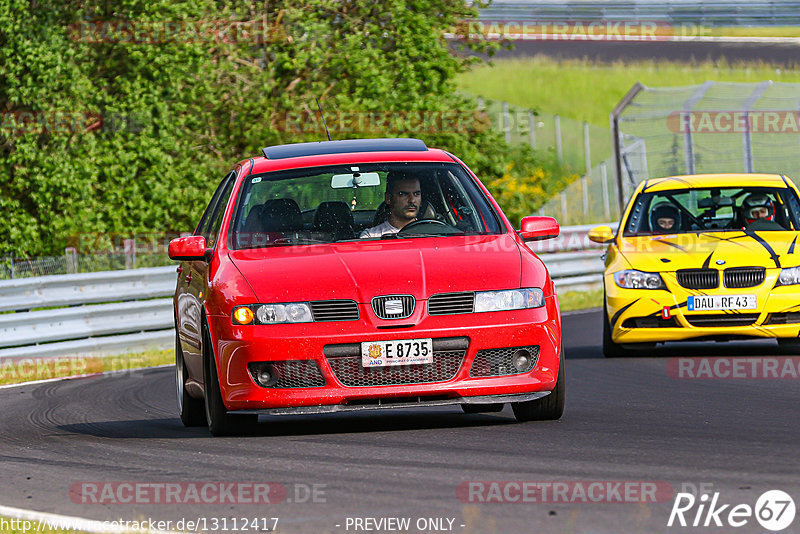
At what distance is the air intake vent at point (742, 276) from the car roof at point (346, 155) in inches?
159

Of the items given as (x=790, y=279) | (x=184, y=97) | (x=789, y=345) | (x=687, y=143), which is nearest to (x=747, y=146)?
(x=687, y=143)

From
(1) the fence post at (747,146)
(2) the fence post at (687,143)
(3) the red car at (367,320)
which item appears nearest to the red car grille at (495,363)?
(3) the red car at (367,320)

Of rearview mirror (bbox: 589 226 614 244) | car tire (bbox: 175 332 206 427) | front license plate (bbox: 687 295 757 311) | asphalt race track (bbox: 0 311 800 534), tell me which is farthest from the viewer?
rearview mirror (bbox: 589 226 614 244)

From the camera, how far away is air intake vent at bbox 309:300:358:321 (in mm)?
8234

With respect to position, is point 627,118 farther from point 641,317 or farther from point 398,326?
point 398,326

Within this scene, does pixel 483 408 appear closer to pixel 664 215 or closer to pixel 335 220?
pixel 335 220

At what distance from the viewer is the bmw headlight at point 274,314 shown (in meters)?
8.27

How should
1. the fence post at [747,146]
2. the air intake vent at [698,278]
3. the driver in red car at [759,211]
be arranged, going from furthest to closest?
the fence post at [747,146]
the driver in red car at [759,211]
the air intake vent at [698,278]

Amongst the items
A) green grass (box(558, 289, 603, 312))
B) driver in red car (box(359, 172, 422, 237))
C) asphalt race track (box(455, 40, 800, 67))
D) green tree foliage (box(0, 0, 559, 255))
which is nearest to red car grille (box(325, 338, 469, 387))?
driver in red car (box(359, 172, 422, 237))

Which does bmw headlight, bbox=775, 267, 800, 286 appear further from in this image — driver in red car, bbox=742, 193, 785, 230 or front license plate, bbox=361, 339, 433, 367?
front license plate, bbox=361, 339, 433, 367

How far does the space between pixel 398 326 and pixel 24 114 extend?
53.0 feet

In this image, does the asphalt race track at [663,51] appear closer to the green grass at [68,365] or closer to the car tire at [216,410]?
the green grass at [68,365]

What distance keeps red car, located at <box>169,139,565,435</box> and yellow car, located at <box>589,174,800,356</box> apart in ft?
13.9

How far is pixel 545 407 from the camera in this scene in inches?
348
